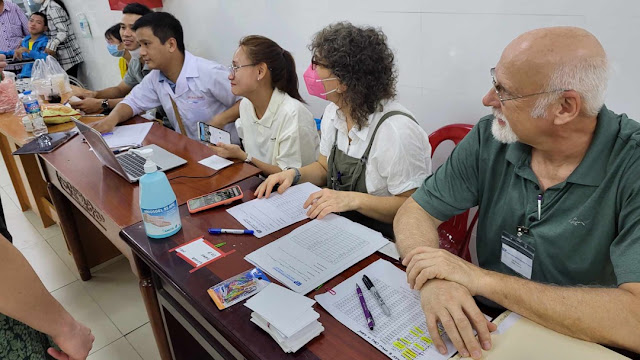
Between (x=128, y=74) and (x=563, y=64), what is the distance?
3.48 m

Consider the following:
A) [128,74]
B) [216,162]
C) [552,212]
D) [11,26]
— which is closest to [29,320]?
[216,162]

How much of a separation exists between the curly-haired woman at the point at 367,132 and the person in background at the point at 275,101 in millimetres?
353

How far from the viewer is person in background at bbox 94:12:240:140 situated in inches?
104

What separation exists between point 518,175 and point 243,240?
848mm

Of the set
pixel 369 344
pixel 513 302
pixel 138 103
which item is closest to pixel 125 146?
pixel 138 103

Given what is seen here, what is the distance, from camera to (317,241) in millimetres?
1254

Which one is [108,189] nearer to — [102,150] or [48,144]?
[102,150]

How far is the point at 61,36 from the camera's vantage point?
5.47m

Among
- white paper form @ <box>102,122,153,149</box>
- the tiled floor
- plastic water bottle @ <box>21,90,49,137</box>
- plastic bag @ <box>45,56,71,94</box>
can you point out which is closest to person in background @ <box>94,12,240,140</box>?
white paper form @ <box>102,122,153,149</box>

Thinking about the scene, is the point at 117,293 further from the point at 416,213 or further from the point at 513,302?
the point at 513,302

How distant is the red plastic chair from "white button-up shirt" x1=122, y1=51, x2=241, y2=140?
149 cm

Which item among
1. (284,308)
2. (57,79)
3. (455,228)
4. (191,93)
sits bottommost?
(455,228)

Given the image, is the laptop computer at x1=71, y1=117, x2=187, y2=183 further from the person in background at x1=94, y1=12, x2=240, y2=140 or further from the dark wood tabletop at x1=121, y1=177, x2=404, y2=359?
the person in background at x1=94, y1=12, x2=240, y2=140

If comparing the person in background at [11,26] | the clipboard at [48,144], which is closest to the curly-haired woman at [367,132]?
the clipboard at [48,144]
